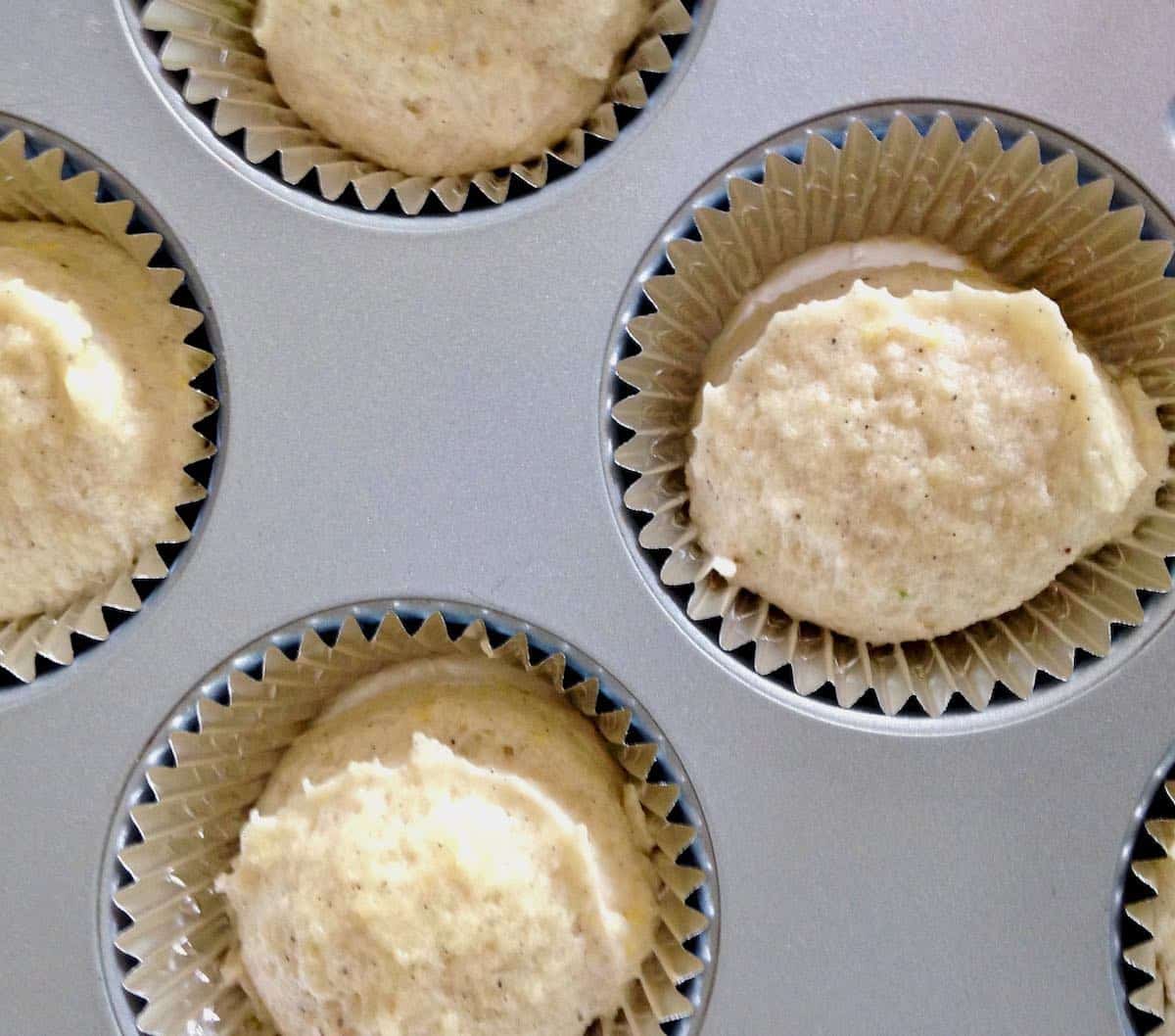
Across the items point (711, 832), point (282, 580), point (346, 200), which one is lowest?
point (711, 832)

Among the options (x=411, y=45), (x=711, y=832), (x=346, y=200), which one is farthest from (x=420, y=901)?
(x=411, y=45)

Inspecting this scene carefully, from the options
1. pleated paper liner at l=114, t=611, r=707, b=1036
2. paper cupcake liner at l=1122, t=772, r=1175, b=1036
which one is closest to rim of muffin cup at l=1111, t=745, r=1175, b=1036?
paper cupcake liner at l=1122, t=772, r=1175, b=1036

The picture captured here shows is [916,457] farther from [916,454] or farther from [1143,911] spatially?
[1143,911]

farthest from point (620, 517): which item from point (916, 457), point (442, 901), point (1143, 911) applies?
point (1143, 911)

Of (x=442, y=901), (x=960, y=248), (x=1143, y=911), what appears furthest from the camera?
(x=960, y=248)

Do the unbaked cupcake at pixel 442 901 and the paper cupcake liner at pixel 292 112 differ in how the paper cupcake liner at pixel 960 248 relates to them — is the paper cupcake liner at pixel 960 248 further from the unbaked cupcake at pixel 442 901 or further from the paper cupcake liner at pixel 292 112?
the unbaked cupcake at pixel 442 901

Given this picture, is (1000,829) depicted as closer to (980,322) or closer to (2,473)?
(980,322)

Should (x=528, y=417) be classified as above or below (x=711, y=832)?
above
